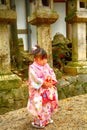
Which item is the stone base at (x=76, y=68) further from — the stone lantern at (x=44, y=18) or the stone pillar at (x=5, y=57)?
the stone pillar at (x=5, y=57)

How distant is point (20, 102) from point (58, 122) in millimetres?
1184

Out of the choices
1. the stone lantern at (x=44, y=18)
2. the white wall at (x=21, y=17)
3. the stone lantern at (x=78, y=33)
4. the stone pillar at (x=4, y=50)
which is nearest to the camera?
the stone pillar at (x=4, y=50)

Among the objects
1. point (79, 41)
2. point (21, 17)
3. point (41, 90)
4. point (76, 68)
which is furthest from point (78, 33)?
point (21, 17)

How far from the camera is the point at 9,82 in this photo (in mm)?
4809

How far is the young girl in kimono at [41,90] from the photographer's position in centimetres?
365

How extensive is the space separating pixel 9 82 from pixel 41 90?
1.26 metres

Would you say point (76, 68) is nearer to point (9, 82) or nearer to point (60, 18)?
point (9, 82)

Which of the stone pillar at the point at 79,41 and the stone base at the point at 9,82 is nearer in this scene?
the stone base at the point at 9,82

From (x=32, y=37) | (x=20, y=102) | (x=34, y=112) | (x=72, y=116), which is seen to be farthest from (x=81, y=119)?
(x=32, y=37)

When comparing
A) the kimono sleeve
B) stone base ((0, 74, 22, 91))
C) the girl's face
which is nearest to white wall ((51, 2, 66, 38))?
stone base ((0, 74, 22, 91))

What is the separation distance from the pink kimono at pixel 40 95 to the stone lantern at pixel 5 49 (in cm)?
116

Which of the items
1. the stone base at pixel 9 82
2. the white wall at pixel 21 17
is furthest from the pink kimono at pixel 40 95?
the white wall at pixel 21 17

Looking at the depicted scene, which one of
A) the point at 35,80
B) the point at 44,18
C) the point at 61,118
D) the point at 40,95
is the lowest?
the point at 61,118

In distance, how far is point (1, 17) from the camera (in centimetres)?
471
